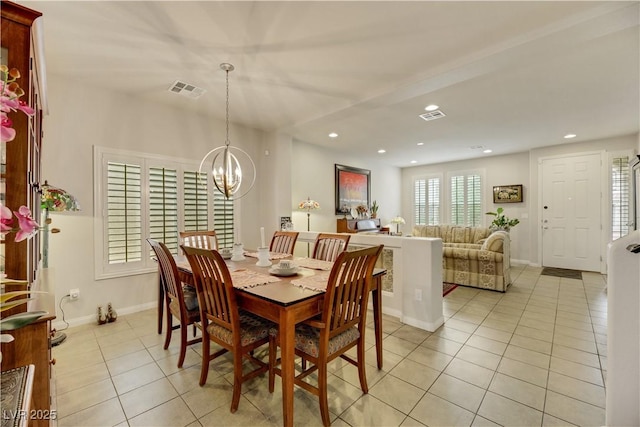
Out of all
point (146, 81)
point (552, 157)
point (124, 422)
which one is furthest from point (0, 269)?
point (552, 157)

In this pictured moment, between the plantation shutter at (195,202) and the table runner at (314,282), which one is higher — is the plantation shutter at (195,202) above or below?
above

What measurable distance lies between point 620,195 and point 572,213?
75 centimetres

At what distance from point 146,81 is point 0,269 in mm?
2452

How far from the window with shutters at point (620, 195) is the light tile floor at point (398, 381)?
3.40 metres

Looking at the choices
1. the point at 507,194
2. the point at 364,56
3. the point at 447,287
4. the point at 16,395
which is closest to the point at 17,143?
the point at 16,395

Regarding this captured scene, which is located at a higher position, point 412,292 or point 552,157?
point 552,157

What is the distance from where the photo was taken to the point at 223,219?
14.3ft

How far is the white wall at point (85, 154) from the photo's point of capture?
3.00 m

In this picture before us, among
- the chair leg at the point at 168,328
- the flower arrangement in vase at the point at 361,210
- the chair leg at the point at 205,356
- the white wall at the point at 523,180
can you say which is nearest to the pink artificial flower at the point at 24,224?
the chair leg at the point at 205,356

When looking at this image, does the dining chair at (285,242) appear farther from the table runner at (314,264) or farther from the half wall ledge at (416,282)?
the half wall ledge at (416,282)

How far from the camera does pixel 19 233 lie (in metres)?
0.79

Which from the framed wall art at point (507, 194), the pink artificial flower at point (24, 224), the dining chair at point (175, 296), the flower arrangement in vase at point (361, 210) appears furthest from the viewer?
the flower arrangement in vase at point (361, 210)

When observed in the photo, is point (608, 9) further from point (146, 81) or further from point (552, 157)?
point (552, 157)

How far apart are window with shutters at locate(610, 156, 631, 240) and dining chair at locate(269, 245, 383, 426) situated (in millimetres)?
6108
